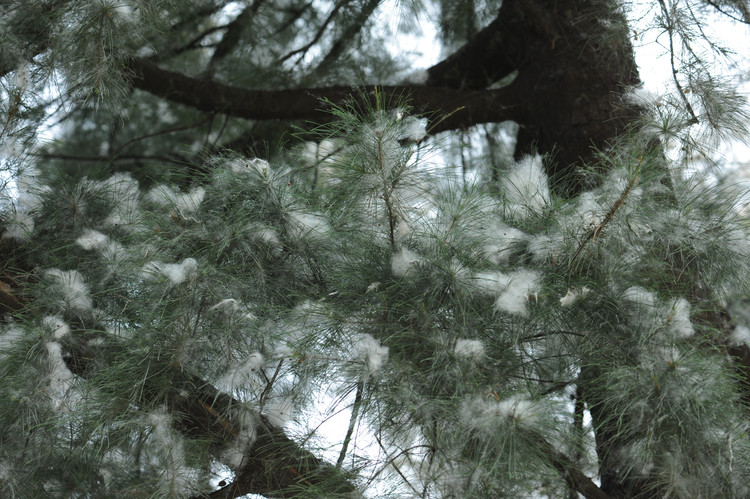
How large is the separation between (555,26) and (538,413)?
1001 millimetres

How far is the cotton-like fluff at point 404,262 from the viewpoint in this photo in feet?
3.03

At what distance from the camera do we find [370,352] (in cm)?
85

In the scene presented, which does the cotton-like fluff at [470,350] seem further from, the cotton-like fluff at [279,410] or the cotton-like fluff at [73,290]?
the cotton-like fluff at [73,290]

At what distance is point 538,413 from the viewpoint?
773 millimetres

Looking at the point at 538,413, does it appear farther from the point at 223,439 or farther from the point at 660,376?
the point at 223,439

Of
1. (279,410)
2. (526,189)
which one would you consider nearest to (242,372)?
(279,410)

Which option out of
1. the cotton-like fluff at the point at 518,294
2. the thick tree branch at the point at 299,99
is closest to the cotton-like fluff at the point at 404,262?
the cotton-like fluff at the point at 518,294

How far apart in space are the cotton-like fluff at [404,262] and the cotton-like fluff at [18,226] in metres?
0.64

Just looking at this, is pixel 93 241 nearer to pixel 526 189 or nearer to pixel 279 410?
pixel 279 410

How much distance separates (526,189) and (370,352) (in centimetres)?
37

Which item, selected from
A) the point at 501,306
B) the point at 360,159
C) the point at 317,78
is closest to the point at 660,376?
the point at 501,306

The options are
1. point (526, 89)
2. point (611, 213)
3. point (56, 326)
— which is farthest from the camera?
point (526, 89)

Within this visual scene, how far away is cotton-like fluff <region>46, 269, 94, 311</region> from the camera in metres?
1.08

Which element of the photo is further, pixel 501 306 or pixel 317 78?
pixel 317 78
